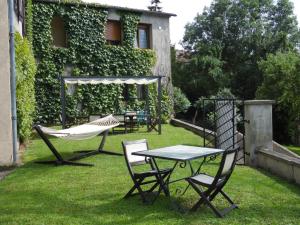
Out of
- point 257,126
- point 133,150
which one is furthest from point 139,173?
point 257,126

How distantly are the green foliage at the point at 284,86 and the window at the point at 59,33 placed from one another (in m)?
11.1

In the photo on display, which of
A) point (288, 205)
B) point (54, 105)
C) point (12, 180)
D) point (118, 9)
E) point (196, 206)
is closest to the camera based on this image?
point (196, 206)

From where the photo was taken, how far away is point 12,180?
6.53 meters

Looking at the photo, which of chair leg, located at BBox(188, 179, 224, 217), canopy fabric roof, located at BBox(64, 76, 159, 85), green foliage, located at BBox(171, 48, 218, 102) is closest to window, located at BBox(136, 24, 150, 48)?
canopy fabric roof, located at BBox(64, 76, 159, 85)

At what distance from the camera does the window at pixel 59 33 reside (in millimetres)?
16794

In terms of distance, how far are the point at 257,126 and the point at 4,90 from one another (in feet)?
17.0

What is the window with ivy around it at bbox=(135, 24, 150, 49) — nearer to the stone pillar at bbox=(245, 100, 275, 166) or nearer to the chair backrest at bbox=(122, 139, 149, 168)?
the stone pillar at bbox=(245, 100, 275, 166)

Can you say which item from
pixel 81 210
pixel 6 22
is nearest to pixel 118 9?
pixel 6 22

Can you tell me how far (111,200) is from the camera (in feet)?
17.0

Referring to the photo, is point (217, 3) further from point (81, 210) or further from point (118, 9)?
point (81, 210)

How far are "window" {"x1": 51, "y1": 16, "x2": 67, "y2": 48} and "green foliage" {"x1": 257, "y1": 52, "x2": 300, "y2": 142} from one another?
1105 centimetres

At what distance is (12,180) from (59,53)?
35.0 feet

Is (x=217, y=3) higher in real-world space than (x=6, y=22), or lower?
higher

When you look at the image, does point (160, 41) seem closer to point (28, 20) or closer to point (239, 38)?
point (28, 20)
